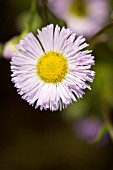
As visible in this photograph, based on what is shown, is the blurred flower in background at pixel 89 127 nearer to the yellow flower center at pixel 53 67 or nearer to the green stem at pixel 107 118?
the green stem at pixel 107 118

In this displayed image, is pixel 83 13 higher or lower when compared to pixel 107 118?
higher

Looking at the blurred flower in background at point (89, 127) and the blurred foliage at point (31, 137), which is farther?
the blurred foliage at point (31, 137)

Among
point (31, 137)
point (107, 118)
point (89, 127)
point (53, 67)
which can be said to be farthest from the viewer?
point (31, 137)

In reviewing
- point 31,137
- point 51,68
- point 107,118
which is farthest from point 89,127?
point 51,68

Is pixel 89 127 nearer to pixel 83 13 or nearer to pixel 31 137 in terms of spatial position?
pixel 31 137

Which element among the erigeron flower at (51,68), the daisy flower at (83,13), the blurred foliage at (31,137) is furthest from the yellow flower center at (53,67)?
the blurred foliage at (31,137)

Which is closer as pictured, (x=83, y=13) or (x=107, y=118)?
(x=107, y=118)

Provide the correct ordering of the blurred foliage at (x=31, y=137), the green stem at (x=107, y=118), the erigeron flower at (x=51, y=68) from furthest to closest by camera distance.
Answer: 1. the blurred foliage at (x=31, y=137)
2. the green stem at (x=107, y=118)
3. the erigeron flower at (x=51, y=68)

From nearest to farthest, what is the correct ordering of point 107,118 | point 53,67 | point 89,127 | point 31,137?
point 53,67, point 107,118, point 89,127, point 31,137
